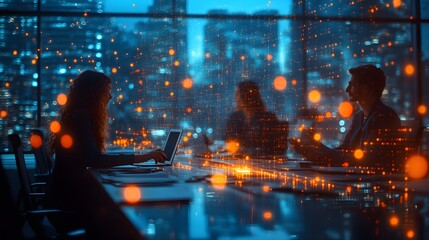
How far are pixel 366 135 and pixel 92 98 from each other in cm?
163

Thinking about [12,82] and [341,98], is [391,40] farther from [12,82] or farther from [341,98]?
[12,82]

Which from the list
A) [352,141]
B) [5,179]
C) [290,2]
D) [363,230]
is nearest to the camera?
[363,230]

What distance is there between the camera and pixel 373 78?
10.7 feet

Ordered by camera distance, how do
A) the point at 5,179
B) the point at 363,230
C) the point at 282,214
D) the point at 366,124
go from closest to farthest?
the point at 363,230, the point at 282,214, the point at 5,179, the point at 366,124

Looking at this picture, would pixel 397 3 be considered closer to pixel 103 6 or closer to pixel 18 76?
pixel 103 6

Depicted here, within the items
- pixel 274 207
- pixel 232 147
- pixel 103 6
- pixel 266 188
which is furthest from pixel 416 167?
pixel 103 6

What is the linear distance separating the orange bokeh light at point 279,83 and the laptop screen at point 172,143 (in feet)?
7.27

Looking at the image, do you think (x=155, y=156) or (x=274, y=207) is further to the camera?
(x=155, y=156)

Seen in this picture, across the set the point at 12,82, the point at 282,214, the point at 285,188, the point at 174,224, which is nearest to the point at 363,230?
the point at 282,214

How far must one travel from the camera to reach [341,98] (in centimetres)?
543

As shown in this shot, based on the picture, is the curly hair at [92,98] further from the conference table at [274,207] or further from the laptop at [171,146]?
the conference table at [274,207]

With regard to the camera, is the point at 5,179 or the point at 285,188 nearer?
the point at 5,179

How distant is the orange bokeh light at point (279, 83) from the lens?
17.7 ft

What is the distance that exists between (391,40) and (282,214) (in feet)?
17.3
